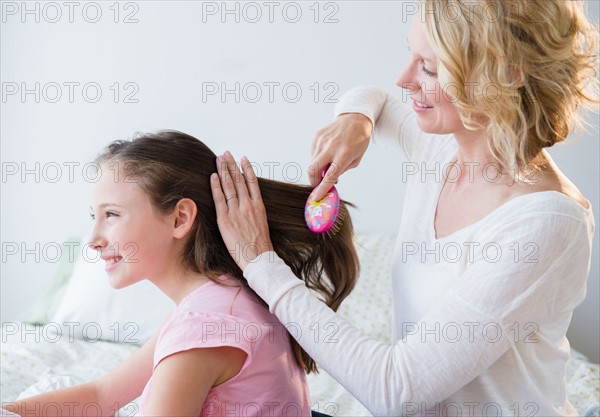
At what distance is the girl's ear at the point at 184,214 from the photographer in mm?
1279

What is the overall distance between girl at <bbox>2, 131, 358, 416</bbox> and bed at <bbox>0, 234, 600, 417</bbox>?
829 mm

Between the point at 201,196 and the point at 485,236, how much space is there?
0.49 metres

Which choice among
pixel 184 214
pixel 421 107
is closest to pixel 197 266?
pixel 184 214

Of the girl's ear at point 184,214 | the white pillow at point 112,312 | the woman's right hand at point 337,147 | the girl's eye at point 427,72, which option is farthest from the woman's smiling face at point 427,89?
the white pillow at point 112,312

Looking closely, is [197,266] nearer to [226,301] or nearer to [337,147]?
[226,301]

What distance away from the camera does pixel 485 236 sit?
3.95ft

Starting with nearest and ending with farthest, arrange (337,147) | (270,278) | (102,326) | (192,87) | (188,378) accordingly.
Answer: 1. (188,378)
2. (270,278)
3. (337,147)
4. (102,326)
5. (192,87)

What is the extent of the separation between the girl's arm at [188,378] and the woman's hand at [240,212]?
0.54 feet

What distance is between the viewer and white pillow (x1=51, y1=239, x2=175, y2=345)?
2.51 meters

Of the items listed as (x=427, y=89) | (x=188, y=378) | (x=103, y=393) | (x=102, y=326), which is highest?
(x=427, y=89)

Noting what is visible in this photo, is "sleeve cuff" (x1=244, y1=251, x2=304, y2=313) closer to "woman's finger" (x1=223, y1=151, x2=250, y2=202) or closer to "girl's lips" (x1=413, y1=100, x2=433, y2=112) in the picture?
"woman's finger" (x1=223, y1=151, x2=250, y2=202)

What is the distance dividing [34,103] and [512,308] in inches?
98.7

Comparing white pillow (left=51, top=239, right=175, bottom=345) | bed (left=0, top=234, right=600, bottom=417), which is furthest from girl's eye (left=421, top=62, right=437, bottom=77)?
white pillow (left=51, top=239, right=175, bottom=345)

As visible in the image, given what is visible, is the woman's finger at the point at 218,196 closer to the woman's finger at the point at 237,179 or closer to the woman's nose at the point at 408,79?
the woman's finger at the point at 237,179
